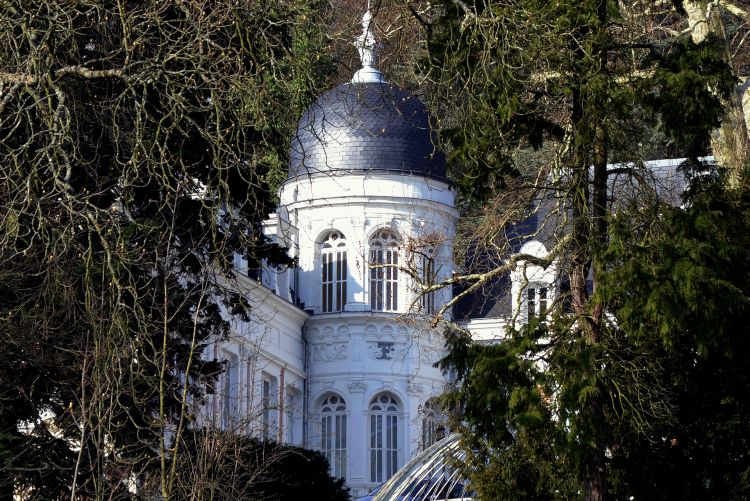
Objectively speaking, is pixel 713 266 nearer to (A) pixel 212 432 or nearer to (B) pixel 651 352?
(B) pixel 651 352

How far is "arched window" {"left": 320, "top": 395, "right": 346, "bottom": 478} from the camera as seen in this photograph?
4497 centimetres

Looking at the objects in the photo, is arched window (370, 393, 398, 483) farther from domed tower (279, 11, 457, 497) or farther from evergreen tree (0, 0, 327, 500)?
evergreen tree (0, 0, 327, 500)

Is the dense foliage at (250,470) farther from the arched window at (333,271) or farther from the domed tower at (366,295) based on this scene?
the arched window at (333,271)

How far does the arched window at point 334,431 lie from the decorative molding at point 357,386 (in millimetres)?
573

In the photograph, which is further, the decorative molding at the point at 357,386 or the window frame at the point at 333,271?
the window frame at the point at 333,271

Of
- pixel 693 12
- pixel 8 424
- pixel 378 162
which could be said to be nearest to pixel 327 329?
pixel 378 162

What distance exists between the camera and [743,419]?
1566 centimetres

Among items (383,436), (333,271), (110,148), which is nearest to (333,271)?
(333,271)

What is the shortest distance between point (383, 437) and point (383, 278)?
4.54 meters

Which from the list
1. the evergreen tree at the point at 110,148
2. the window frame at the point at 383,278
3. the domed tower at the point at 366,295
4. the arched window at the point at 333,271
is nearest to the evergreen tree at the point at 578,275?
the evergreen tree at the point at 110,148

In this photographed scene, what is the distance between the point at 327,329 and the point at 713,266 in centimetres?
3186

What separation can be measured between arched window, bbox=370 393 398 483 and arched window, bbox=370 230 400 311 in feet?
8.61

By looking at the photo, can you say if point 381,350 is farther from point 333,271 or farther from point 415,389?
point 333,271

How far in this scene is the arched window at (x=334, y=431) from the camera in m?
45.0
